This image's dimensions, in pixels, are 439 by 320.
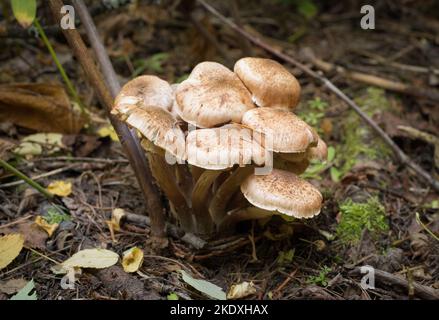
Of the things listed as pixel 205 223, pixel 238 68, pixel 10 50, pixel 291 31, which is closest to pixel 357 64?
pixel 291 31

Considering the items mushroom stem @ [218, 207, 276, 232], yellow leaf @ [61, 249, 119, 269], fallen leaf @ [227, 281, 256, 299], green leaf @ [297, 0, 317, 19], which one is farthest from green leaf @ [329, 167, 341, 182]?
green leaf @ [297, 0, 317, 19]

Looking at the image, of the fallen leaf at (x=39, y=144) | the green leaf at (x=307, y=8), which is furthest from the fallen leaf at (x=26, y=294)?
the green leaf at (x=307, y=8)

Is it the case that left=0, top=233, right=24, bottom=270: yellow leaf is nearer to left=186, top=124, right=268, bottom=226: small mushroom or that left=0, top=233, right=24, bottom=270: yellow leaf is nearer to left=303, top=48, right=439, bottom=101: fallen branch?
left=186, top=124, right=268, bottom=226: small mushroom

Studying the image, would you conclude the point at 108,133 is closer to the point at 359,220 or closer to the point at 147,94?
the point at 147,94

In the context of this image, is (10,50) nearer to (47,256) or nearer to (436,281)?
(47,256)

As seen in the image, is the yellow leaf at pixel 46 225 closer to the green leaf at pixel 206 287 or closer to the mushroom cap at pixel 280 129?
the green leaf at pixel 206 287
